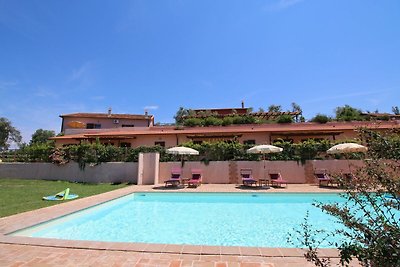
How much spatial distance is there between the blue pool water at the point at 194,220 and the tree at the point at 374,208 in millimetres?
4059

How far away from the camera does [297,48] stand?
1545cm

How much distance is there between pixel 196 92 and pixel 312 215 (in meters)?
22.7

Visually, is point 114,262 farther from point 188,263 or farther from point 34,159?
point 34,159

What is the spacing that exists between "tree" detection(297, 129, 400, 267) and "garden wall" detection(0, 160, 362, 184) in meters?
16.0

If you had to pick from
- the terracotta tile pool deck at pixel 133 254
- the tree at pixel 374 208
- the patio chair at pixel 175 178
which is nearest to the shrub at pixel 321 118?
the patio chair at pixel 175 178

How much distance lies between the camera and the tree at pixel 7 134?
58.8m

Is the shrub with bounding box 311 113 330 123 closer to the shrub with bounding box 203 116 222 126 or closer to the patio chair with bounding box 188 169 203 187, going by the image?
the shrub with bounding box 203 116 222 126

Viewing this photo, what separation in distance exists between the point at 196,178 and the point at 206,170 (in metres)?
1.51

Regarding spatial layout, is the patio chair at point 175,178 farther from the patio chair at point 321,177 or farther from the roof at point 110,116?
the roof at point 110,116

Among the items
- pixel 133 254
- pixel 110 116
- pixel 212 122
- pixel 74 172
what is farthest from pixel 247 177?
pixel 110 116

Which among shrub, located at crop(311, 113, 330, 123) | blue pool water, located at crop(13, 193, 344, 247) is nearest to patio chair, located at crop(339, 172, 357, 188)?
blue pool water, located at crop(13, 193, 344, 247)

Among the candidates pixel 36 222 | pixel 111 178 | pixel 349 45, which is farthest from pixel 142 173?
pixel 349 45

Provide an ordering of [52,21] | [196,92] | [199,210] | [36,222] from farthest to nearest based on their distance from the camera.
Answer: [196,92]
[52,21]
[199,210]
[36,222]

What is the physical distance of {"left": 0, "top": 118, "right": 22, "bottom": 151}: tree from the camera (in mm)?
58812
